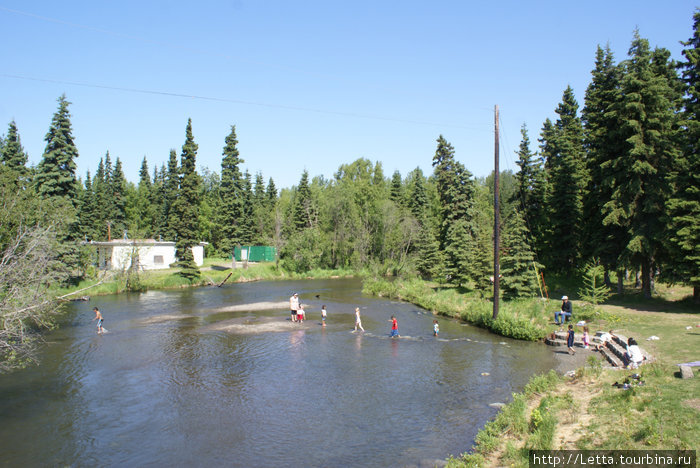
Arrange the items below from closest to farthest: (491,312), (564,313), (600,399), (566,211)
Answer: (600,399) → (564,313) → (491,312) → (566,211)

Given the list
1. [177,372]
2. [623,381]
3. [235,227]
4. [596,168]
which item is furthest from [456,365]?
[235,227]

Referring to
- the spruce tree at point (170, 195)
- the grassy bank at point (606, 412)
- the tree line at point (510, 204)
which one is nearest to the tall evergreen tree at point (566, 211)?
the tree line at point (510, 204)

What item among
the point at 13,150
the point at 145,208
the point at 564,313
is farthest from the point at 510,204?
the point at 145,208

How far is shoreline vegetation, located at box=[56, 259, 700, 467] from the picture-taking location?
33.4 feet

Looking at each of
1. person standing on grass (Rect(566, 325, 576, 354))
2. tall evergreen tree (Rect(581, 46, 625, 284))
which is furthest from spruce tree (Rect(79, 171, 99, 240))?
person standing on grass (Rect(566, 325, 576, 354))

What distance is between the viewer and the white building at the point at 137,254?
50.8 meters

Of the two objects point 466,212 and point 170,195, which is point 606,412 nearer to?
point 466,212

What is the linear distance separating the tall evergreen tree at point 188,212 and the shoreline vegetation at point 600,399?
127 ft

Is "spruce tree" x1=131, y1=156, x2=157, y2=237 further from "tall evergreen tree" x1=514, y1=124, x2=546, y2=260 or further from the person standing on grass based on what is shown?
the person standing on grass

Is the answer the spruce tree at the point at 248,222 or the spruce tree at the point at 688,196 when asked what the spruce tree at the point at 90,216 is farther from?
the spruce tree at the point at 688,196

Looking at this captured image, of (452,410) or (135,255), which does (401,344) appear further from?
(135,255)

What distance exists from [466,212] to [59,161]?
46.9 metres

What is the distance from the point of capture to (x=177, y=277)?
5419 cm

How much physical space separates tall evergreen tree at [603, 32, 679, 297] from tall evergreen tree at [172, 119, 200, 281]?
45.4 meters
